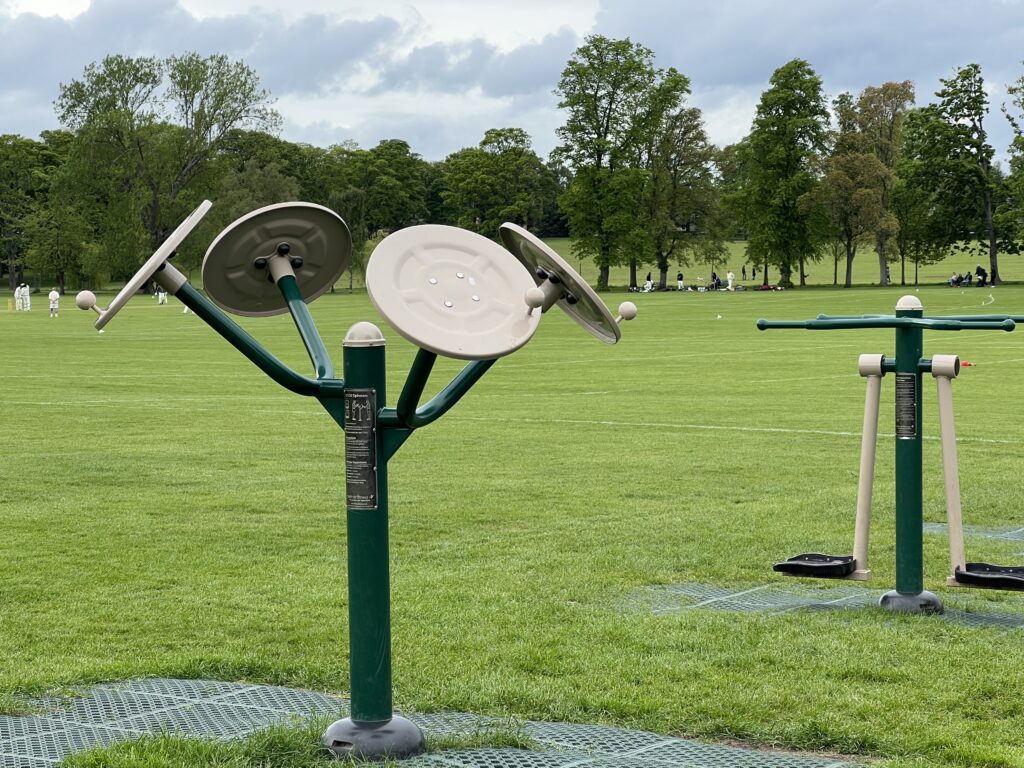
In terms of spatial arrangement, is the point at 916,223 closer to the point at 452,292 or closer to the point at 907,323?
→ the point at 907,323

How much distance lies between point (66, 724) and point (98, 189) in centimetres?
10811

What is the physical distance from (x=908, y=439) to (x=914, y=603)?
0.84m

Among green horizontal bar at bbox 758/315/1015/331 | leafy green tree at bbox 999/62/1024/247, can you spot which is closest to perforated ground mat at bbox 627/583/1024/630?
green horizontal bar at bbox 758/315/1015/331

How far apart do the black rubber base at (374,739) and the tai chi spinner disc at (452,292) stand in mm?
1396

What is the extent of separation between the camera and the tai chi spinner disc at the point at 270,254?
5230 mm

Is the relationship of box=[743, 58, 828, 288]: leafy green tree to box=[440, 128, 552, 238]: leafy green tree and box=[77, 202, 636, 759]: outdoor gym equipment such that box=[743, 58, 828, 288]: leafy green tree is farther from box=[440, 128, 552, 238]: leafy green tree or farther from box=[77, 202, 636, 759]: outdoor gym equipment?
box=[77, 202, 636, 759]: outdoor gym equipment

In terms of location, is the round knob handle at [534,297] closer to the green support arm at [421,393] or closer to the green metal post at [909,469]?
the green support arm at [421,393]

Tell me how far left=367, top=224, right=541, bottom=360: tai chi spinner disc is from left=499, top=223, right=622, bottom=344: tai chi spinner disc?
0.30 ft

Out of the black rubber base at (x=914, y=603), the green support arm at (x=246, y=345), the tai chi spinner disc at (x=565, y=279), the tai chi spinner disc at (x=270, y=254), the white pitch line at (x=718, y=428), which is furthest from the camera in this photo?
the white pitch line at (x=718, y=428)

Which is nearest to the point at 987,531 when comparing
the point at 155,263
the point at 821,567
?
the point at 821,567

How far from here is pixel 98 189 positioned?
10831cm

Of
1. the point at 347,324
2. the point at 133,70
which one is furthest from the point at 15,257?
the point at 347,324

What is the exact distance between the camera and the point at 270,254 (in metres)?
5.36

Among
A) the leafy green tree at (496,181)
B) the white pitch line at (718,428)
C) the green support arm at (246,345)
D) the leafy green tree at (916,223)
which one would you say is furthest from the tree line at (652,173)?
the green support arm at (246,345)
